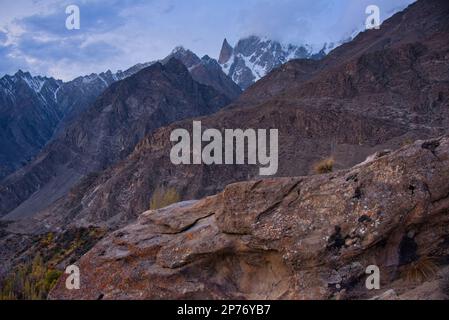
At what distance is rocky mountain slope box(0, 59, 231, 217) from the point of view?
14475 cm

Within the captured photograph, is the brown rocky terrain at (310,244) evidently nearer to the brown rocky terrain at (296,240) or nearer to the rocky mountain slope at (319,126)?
the brown rocky terrain at (296,240)

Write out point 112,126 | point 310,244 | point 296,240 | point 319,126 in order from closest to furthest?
point 310,244 < point 296,240 < point 319,126 < point 112,126

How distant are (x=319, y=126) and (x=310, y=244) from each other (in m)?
69.7

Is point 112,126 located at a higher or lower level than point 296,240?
higher

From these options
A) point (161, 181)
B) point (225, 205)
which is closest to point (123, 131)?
point (161, 181)

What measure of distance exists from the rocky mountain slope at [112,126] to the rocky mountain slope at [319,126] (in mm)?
46894

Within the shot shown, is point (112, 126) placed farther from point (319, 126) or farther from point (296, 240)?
point (296, 240)

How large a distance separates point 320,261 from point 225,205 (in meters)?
2.64

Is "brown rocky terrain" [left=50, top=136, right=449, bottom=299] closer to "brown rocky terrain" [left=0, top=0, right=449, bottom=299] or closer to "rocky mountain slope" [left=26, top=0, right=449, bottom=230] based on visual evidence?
"brown rocky terrain" [left=0, top=0, right=449, bottom=299]

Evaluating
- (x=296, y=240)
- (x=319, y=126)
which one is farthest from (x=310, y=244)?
(x=319, y=126)

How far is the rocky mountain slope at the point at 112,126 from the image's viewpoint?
475 ft

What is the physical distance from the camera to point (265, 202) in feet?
37.2

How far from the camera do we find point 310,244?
10.3 m
